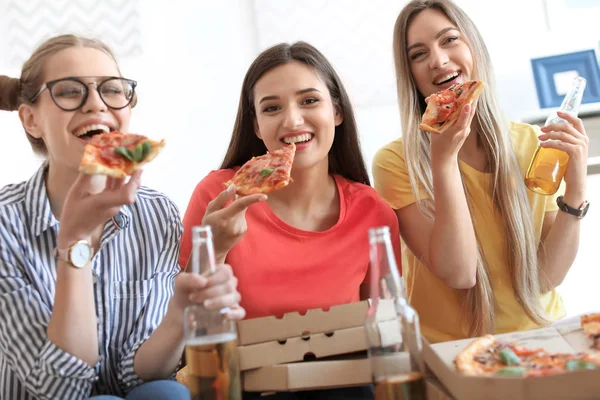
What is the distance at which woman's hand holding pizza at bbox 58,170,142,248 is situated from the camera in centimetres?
129

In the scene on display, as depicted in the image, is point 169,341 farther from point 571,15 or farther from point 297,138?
point 571,15

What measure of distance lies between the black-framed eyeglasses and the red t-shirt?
0.44m

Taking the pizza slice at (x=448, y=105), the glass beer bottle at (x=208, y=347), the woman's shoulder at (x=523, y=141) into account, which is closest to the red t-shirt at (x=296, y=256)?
the pizza slice at (x=448, y=105)

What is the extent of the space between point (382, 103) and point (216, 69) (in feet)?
3.11

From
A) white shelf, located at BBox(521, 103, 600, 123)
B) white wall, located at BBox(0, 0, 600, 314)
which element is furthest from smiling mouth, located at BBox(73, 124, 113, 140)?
white shelf, located at BBox(521, 103, 600, 123)

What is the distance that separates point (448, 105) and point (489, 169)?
46 cm

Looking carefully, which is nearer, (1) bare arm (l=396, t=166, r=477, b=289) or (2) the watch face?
(2) the watch face

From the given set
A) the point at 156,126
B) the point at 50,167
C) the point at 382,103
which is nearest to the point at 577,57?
the point at 382,103

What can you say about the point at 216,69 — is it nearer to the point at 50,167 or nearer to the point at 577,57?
the point at 577,57

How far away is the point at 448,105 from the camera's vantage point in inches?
68.4

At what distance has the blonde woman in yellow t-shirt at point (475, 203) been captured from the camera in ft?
6.56

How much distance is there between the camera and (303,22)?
3602mm

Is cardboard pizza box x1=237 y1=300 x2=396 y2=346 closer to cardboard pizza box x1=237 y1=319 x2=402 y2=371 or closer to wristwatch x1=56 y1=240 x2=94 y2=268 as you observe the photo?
cardboard pizza box x1=237 y1=319 x2=402 y2=371

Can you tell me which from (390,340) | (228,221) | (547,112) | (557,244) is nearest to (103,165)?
(228,221)
